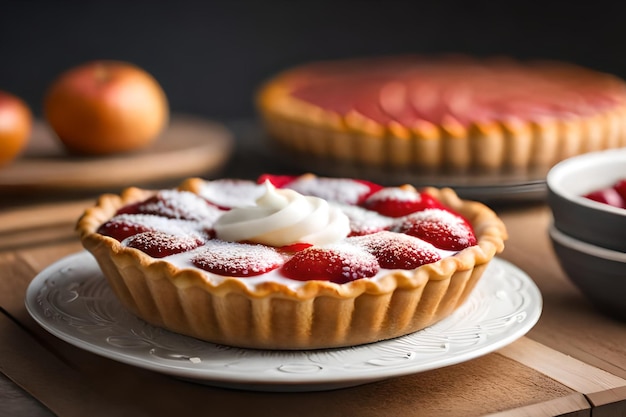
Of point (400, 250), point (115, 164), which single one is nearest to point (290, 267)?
point (400, 250)

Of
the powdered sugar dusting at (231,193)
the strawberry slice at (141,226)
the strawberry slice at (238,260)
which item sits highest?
the strawberry slice at (238,260)

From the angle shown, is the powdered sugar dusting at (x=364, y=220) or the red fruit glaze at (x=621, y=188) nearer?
the powdered sugar dusting at (x=364, y=220)

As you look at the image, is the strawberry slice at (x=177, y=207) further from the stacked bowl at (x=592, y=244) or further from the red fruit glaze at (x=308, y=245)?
the stacked bowl at (x=592, y=244)

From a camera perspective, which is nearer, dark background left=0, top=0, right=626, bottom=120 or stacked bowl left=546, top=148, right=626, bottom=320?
stacked bowl left=546, top=148, right=626, bottom=320

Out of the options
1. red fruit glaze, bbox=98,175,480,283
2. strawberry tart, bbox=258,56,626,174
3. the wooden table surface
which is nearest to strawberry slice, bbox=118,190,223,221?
red fruit glaze, bbox=98,175,480,283

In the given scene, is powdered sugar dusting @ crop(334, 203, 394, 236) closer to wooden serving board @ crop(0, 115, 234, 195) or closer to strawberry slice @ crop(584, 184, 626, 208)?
strawberry slice @ crop(584, 184, 626, 208)

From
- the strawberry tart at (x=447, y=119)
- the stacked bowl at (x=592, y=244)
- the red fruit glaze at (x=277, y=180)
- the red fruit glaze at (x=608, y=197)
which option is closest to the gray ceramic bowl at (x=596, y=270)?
the stacked bowl at (x=592, y=244)

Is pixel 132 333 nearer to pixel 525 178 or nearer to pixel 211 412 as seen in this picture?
pixel 211 412
